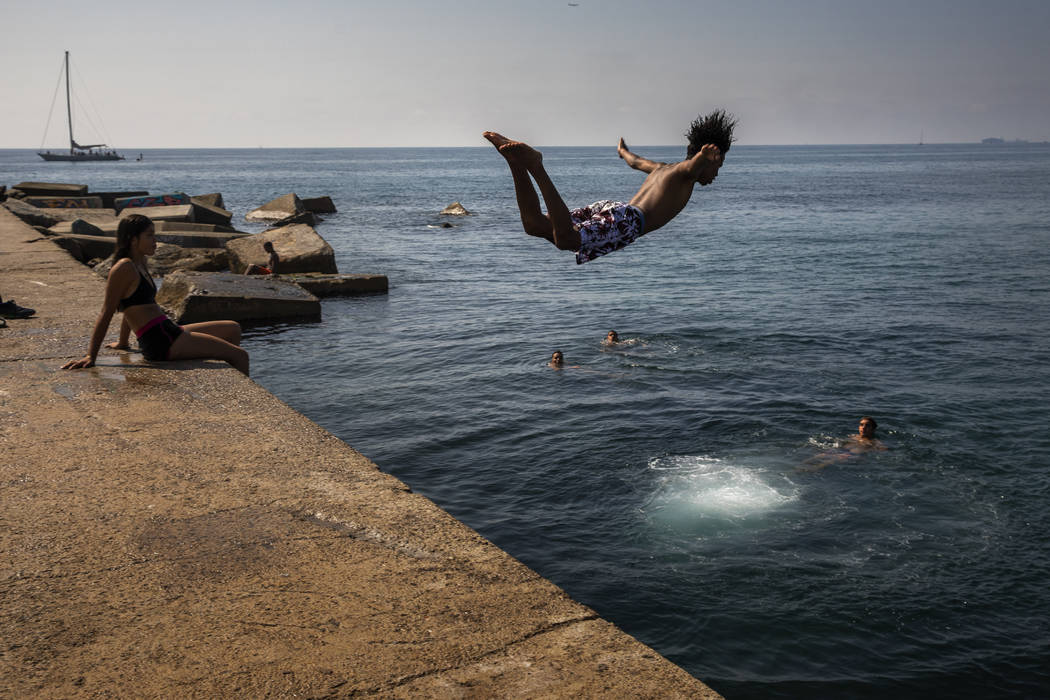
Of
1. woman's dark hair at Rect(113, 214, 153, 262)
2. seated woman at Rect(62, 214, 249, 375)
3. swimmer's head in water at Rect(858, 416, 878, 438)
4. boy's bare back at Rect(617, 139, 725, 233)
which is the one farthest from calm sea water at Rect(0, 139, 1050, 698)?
woman's dark hair at Rect(113, 214, 153, 262)

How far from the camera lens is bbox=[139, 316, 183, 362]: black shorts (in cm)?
739

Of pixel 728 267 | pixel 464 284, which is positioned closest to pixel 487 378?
pixel 464 284

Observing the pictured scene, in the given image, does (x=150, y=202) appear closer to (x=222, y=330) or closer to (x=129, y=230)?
(x=222, y=330)

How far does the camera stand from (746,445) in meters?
11.7

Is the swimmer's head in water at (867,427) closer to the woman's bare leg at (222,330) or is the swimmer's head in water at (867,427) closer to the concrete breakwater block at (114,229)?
the woman's bare leg at (222,330)

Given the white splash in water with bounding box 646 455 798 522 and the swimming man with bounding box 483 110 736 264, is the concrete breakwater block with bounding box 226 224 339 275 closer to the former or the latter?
the white splash in water with bounding box 646 455 798 522

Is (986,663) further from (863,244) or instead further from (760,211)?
(760,211)

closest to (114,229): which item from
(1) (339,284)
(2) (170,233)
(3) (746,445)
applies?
(2) (170,233)

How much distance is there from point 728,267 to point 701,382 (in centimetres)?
1685

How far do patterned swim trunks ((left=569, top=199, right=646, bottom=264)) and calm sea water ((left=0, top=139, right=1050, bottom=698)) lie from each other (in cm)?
354

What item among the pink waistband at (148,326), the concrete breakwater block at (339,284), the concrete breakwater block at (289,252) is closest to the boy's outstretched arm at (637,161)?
the pink waistband at (148,326)

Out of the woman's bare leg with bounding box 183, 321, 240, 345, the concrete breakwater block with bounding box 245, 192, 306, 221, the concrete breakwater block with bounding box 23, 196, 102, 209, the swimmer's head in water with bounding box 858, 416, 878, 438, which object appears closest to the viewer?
the woman's bare leg with bounding box 183, 321, 240, 345

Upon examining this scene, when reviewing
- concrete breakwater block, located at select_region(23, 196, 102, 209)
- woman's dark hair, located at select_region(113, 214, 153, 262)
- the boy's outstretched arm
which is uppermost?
the boy's outstretched arm

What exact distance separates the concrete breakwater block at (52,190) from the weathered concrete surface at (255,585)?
3752 centimetres
